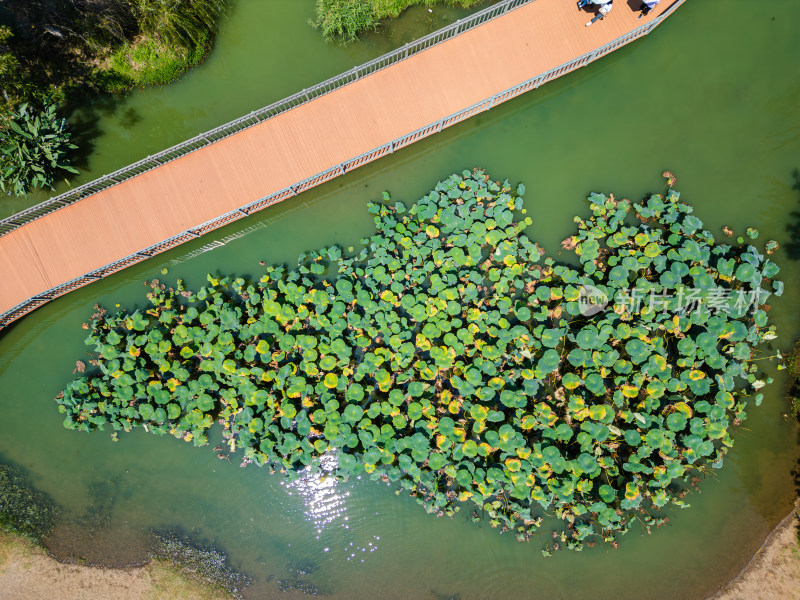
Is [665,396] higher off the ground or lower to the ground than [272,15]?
lower

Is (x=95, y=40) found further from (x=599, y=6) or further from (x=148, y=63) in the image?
(x=599, y=6)

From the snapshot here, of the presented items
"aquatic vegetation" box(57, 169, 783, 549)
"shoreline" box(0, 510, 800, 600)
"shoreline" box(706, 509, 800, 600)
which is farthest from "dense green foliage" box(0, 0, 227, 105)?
"shoreline" box(706, 509, 800, 600)

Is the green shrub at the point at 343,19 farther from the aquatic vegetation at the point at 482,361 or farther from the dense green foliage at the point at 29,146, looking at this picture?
the dense green foliage at the point at 29,146

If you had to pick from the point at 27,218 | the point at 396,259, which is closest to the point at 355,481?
the point at 396,259

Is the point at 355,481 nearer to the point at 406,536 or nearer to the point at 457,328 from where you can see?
the point at 406,536

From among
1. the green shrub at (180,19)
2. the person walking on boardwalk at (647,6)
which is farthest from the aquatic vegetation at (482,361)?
the green shrub at (180,19)

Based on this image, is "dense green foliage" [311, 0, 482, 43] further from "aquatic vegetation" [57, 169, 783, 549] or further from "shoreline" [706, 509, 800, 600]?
"shoreline" [706, 509, 800, 600]

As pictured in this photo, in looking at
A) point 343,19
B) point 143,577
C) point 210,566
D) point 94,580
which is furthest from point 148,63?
point 94,580
